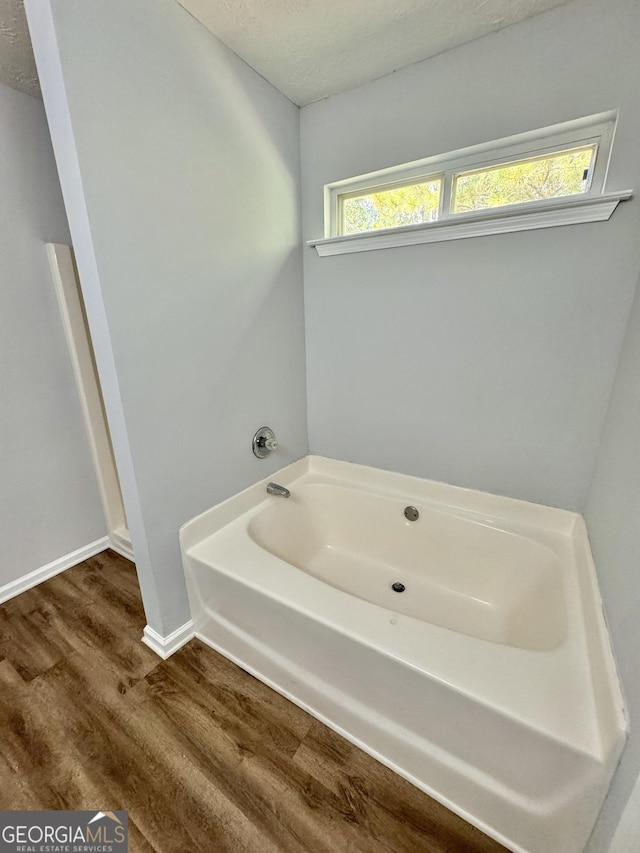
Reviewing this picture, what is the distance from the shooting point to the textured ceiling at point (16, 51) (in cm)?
106

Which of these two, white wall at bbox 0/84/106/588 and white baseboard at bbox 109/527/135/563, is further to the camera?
white baseboard at bbox 109/527/135/563

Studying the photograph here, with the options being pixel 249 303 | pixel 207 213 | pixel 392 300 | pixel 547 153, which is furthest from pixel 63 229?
pixel 547 153

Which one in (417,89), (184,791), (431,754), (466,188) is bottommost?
(184,791)

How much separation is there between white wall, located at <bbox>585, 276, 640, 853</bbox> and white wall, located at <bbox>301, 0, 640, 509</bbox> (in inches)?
4.3

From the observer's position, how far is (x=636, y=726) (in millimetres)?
677

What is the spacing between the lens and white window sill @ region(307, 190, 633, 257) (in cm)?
115

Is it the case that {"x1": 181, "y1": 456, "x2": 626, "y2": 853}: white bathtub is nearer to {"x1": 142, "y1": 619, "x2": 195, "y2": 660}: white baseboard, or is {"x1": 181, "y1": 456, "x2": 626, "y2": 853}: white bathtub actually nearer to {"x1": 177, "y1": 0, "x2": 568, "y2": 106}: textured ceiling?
{"x1": 142, "y1": 619, "x2": 195, "y2": 660}: white baseboard

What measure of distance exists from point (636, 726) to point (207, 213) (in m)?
1.91

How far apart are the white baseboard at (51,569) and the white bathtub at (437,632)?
1.03 meters

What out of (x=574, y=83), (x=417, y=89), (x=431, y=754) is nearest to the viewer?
(x=431, y=754)

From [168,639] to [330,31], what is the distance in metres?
2.46

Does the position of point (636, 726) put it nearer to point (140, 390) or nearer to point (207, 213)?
point (140, 390)

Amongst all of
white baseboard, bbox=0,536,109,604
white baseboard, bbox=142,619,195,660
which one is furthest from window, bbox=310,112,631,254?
white baseboard, bbox=0,536,109,604

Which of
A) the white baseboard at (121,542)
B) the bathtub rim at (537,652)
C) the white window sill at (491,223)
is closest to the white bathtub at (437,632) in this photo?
the bathtub rim at (537,652)
